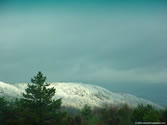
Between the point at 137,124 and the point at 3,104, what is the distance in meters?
34.1

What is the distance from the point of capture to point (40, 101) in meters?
47.0

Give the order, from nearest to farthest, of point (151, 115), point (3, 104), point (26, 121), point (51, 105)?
point (26, 121)
point (51, 105)
point (3, 104)
point (151, 115)

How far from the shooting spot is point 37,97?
4706 cm

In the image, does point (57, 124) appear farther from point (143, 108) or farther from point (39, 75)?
point (143, 108)

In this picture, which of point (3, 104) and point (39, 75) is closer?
point (39, 75)

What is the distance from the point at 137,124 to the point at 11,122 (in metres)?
35.9

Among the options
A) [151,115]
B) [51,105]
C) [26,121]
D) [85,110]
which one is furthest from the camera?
[85,110]

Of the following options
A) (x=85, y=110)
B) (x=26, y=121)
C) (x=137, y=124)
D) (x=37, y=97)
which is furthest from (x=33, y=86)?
(x=85, y=110)

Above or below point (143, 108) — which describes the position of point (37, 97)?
below

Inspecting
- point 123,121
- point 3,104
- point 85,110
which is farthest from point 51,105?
point 85,110

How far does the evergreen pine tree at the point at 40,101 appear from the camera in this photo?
45.6 metres

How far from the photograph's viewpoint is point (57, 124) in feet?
156

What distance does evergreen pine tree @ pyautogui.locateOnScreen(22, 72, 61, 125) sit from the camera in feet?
150

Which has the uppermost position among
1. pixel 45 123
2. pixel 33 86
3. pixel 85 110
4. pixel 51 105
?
pixel 85 110
